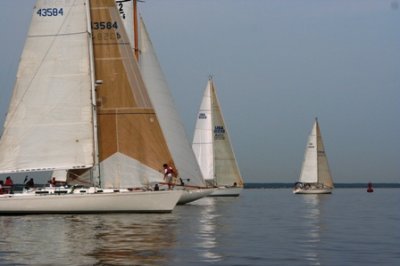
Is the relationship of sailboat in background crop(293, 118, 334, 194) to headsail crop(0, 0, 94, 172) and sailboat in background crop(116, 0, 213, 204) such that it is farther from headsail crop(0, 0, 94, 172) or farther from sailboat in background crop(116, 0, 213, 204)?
headsail crop(0, 0, 94, 172)

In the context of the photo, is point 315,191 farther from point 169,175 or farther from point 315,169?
point 169,175

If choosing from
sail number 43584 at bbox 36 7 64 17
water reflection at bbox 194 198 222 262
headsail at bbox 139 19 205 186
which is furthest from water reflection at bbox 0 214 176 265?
headsail at bbox 139 19 205 186

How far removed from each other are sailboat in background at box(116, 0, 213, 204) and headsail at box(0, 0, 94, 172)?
9.97 m

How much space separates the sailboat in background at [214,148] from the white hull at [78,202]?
3231 cm

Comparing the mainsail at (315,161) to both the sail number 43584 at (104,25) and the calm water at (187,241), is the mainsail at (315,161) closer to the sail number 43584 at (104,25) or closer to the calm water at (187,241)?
the sail number 43584 at (104,25)

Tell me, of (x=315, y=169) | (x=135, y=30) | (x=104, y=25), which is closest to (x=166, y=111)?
(x=135, y=30)

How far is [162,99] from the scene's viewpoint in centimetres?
4478

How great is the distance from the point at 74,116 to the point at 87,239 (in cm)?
→ 1218

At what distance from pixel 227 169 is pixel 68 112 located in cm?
3515

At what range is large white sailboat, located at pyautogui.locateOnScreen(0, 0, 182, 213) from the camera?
113 feet

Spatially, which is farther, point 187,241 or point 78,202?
point 78,202

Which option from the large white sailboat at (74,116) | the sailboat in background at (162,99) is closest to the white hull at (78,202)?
the large white sailboat at (74,116)

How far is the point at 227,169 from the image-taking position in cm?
6856

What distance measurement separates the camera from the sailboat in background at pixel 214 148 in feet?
218
